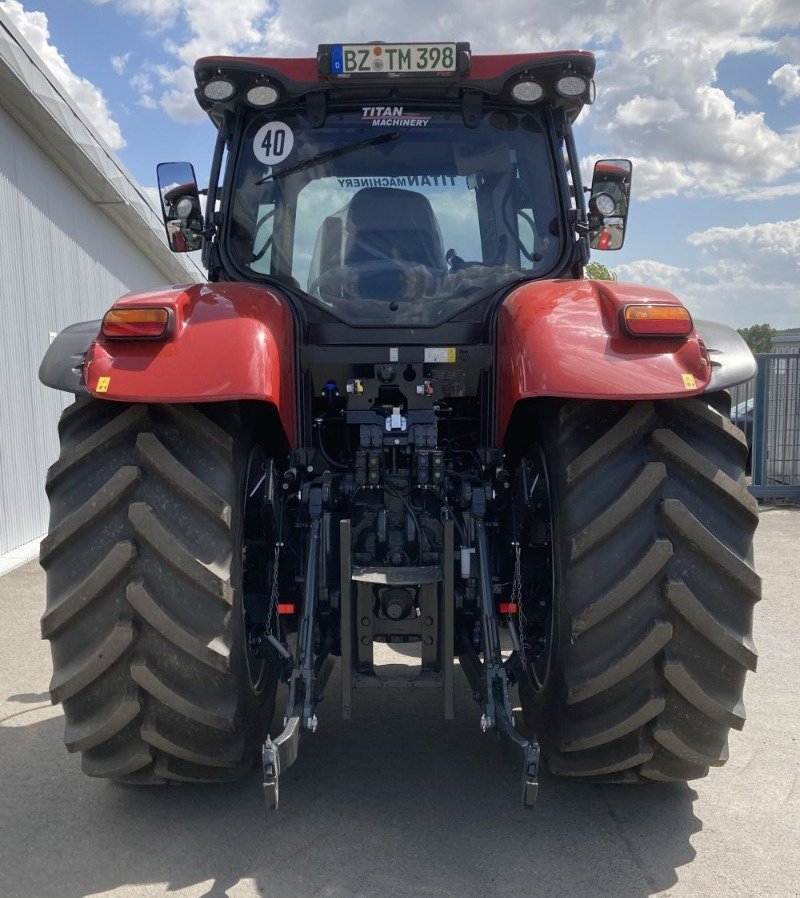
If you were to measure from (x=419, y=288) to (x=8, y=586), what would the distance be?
185 inches

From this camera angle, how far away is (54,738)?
3695 millimetres

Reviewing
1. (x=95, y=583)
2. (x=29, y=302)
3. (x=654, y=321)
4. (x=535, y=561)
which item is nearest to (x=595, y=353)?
(x=654, y=321)

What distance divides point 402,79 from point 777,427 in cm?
860

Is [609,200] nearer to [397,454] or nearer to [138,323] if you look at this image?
[397,454]

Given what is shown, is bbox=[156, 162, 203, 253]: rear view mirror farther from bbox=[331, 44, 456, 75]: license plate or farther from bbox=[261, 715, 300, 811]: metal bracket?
bbox=[261, 715, 300, 811]: metal bracket

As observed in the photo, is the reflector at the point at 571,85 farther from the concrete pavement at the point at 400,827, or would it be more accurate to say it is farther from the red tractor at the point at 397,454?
the concrete pavement at the point at 400,827

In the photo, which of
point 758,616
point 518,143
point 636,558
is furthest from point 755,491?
point 636,558

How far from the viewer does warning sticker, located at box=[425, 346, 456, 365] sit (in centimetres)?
323

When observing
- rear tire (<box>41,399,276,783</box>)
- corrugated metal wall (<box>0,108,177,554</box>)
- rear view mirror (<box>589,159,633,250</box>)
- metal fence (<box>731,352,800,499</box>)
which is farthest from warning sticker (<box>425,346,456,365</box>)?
metal fence (<box>731,352,800,499</box>)

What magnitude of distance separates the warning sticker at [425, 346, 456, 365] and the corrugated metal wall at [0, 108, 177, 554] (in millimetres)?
5533

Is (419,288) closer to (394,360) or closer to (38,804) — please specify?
(394,360)

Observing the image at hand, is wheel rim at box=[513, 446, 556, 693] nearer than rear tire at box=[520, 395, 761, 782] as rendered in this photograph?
No

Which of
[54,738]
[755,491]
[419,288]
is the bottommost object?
[755,491]

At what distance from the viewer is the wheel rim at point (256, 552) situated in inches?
116
